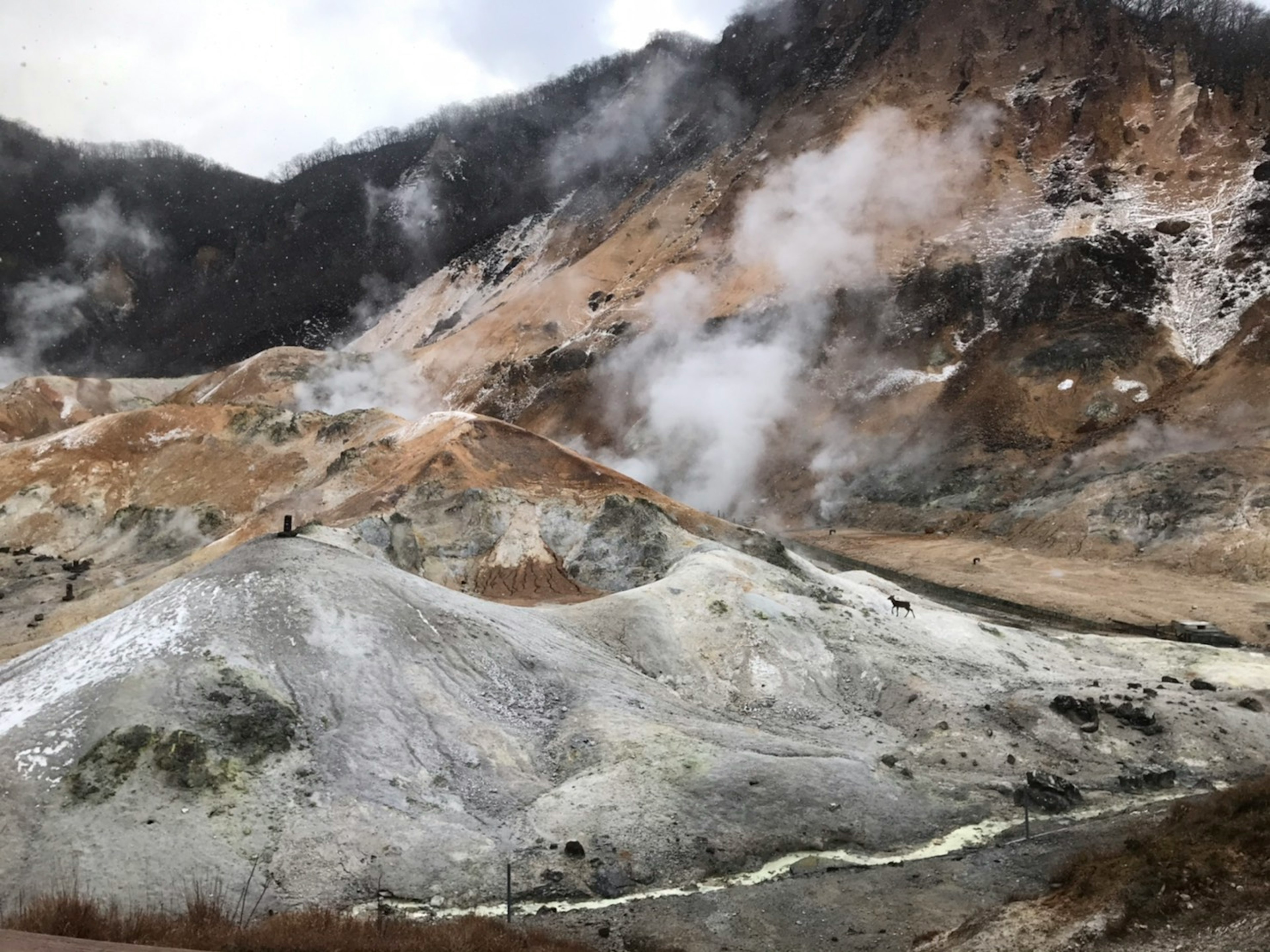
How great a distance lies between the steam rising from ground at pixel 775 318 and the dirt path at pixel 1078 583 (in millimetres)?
12936

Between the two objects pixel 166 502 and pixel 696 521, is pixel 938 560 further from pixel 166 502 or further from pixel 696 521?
pixel 166 502

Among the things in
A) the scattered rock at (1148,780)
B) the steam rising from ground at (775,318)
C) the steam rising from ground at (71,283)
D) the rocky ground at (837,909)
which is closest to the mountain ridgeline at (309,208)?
the steam rising from ground at (71,283)

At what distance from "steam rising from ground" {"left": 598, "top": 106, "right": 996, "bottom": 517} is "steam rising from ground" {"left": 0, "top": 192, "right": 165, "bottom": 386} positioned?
289ft

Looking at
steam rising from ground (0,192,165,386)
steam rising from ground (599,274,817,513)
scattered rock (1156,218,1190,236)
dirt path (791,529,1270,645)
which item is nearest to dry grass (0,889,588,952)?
dirt path (791,529,1270,645)

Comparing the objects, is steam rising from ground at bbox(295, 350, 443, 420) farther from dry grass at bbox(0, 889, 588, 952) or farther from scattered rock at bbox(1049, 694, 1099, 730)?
dry grass at bbox(0, 889, 588, 952)

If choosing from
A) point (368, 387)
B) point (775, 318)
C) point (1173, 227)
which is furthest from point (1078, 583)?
point (368, 387)

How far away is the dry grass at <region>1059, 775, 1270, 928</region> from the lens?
8539 millimetres

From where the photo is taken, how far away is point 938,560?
4691cm

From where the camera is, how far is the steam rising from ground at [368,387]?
81.6 m

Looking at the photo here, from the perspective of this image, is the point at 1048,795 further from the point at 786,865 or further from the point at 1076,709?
the point at 786,865

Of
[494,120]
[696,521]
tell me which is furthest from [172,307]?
[696,521]

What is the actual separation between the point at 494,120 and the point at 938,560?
110 m

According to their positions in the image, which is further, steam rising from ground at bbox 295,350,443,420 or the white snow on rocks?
steam rising from ground at bbox 295,350,443,420

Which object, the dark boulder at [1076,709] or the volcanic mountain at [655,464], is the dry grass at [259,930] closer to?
the volcanic mountain at [655,464]
